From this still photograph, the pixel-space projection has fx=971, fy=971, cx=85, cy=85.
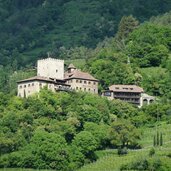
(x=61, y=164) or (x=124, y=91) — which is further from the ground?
(x=124, y=91)

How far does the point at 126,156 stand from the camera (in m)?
111

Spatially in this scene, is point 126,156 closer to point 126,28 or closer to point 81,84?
point 81,84

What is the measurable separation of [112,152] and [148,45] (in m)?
37.3

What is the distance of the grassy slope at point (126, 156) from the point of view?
10769cm

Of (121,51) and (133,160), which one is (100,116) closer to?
(133,160)

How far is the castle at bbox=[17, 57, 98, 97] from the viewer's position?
12744cm

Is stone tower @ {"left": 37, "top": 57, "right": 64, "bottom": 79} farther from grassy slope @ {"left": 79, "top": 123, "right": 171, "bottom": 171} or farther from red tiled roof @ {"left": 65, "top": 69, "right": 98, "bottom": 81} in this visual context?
grassy slope @ {"left": 79, "top": 123, "right": 171, "bottom": 171}

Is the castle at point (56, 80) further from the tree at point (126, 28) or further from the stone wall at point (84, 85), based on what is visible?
Answer: the tree at point (126, 28)

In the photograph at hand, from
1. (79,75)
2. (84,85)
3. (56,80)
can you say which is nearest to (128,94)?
(84,85)

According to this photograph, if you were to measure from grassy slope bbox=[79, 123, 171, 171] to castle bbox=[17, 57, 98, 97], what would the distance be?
15.8 meters

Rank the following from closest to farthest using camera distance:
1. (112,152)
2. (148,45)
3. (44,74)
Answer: (112,152)
(44,74)
(148,45)

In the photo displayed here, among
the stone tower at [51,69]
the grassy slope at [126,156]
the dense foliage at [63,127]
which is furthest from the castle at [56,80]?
the grassy slope at [126,156]

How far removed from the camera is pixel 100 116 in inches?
4786

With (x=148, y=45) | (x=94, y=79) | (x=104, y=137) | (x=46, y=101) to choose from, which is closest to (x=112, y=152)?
(x=104, y=137)
